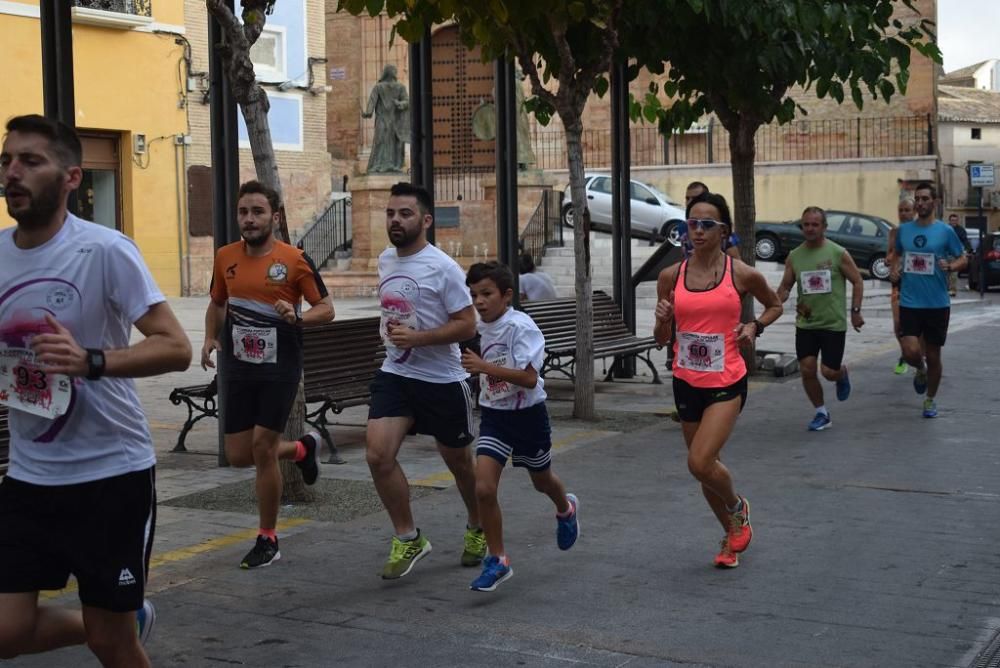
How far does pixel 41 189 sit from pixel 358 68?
39494mm

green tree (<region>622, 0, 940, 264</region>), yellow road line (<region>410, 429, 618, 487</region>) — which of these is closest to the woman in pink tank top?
yellow road line (<region>410, 429, 618, 487</region>)

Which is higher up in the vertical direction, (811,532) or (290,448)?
(290,448)

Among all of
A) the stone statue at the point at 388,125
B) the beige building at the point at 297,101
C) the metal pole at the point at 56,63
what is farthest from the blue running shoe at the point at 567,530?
the beige building at the point at 297,101

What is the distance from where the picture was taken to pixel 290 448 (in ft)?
25.2

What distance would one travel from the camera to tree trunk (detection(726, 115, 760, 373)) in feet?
50.3

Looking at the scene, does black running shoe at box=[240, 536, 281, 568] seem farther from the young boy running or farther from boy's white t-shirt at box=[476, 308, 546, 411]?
boy's white t-shirt at box=[476, 308, 546, 411]

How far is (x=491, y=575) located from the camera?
6.54 metres

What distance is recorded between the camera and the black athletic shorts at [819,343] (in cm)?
1196

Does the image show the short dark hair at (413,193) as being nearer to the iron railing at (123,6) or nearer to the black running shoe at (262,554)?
the black running shoe at (262,554)

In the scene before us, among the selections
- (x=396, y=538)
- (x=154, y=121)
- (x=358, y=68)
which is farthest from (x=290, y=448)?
(x=358, y=68)

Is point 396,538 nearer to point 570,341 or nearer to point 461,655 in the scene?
point 461,655

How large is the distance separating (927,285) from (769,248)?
22445mm

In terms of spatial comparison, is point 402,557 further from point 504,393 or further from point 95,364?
point 95,364

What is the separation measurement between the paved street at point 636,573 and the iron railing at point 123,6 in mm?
18331
